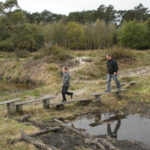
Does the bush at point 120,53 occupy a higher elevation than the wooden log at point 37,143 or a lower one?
higher

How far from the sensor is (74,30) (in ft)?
172

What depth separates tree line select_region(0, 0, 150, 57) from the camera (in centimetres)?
2830

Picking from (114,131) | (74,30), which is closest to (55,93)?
(114,131)

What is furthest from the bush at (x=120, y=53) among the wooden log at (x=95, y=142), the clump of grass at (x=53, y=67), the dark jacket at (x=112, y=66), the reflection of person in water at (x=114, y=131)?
the wooden log at (x=95, y=142)

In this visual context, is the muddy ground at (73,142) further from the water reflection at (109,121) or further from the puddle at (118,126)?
the water reflection at (109,121)

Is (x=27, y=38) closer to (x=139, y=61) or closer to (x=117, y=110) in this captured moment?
(x=139, y=61)

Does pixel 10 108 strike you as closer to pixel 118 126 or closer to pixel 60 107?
pixel 60 107

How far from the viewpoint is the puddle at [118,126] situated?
7.24 meters

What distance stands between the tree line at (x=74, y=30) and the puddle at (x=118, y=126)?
18.7m

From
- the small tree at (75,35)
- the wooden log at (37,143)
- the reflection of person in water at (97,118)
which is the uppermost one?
the small tree at (75,35)

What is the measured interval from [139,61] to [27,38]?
14888 millimetres

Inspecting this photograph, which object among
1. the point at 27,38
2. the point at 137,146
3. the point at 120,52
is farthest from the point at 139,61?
the point at 137,146

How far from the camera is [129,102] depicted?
10.8 m

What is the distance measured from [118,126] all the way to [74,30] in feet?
151
